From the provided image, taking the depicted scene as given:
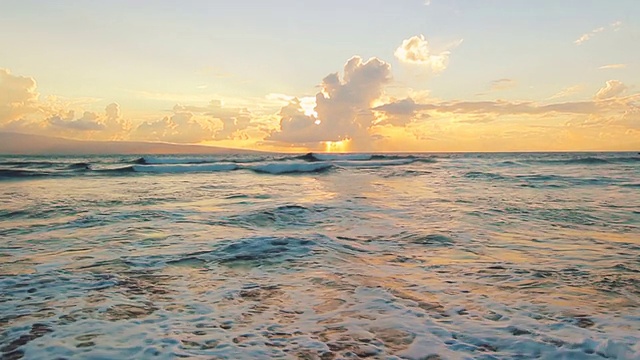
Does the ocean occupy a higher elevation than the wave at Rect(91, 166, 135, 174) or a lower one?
lower

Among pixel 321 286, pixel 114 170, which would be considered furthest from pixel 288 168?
pixel 321 286

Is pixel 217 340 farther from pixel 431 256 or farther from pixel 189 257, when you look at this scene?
pixel 431 256

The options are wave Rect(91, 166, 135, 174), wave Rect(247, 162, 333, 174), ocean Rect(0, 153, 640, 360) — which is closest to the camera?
ocean Rect(0, 153, 640, 360)

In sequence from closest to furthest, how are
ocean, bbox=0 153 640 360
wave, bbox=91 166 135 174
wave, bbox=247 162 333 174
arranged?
ocean, bbox=0 153 640 360 < wave, bbox=91 166 135 174 < wave, bbox=247 162 333 174

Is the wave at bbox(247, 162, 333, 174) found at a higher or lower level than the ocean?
higher

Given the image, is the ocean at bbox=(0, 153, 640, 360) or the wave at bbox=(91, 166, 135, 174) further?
the wave at bbox=(91, 166, 135, 174)

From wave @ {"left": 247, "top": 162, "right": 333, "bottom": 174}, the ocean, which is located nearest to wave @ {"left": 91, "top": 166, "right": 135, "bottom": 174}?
wave @ {"left": 247, "top": 162, "right": 333, "bottom": 174}

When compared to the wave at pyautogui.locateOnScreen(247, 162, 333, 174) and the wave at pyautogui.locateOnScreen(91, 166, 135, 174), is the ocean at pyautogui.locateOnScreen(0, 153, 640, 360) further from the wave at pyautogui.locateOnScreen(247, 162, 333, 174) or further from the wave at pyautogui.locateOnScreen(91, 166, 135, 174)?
the wave at pyautogui.locateOnScreen(247, 162, 333, 174)

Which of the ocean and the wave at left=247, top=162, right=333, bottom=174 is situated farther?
the wave at left=247, top=162, right=333, bottom=174

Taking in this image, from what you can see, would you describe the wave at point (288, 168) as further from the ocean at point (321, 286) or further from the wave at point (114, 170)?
the ocean at point (321, 286)

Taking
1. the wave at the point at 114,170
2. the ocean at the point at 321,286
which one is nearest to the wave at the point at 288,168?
the wave at the point at 114,170

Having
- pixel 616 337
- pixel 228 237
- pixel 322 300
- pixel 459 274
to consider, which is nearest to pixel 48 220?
pixel 228 237

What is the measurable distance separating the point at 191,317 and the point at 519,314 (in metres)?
3.20

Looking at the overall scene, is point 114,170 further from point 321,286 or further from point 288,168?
point 321,286
